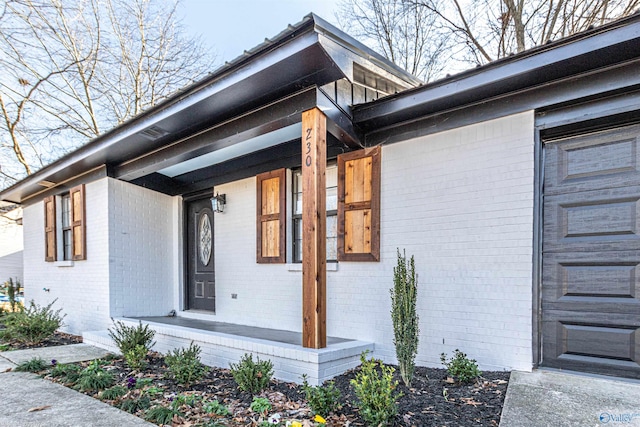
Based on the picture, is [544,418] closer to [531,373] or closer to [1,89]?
[531,373]

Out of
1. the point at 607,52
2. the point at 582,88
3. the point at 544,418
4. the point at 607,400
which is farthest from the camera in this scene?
the point at 582,88

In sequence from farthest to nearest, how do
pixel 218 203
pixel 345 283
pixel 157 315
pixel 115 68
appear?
pixel 115 68 → pixel 157 315 → pixel 218 203 → pixel 345 283

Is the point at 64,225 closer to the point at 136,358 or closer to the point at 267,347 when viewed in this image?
the point at 136,358

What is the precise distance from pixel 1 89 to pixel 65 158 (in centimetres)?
783

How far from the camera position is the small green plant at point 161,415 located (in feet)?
8.99

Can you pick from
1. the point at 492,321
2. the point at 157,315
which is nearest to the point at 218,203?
the point at 157,315

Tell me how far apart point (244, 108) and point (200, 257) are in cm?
341

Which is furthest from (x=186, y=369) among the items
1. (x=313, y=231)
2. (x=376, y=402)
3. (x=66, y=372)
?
(x=376, y=402)

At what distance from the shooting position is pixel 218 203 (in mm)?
5996

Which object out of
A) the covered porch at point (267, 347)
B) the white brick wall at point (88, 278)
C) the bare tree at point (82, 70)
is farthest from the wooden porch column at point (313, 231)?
the bare tree at point (82, 70)

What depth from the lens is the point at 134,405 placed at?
120 inches

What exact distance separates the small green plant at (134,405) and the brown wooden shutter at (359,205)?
7.93ft

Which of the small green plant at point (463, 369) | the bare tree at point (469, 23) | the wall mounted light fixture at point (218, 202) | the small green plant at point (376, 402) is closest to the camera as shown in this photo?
the small green plant at point (376, 402)

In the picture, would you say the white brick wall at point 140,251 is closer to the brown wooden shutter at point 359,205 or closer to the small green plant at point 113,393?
the small green plant at point 113,393
